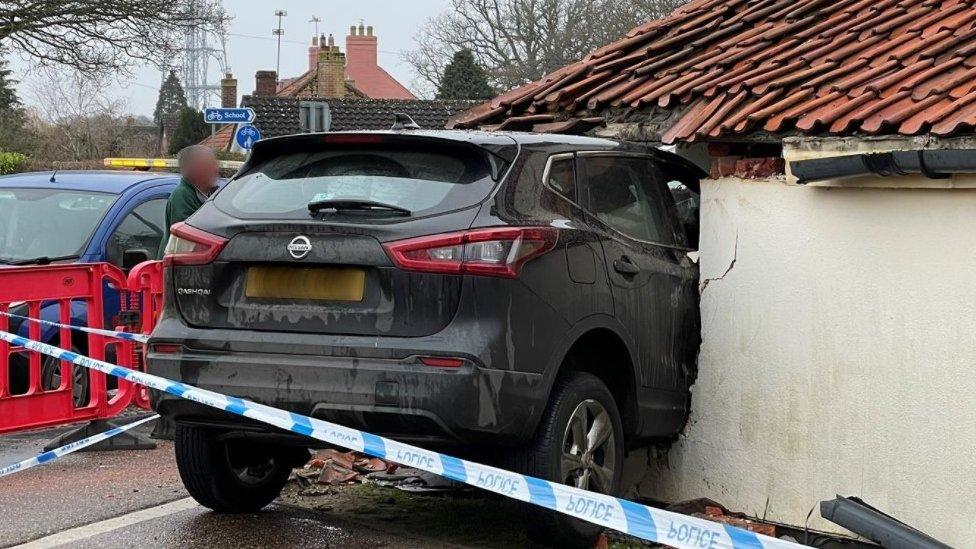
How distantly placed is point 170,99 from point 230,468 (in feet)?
267

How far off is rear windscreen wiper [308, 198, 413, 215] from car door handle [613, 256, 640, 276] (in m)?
1.17

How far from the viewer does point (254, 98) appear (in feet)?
108

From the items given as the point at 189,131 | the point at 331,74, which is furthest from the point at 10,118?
the point at 331,74

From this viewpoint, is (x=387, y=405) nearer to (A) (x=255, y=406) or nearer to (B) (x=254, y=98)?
(A) (x=255, y=406)

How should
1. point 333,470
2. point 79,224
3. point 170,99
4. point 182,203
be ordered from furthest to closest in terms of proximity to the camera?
point 170,99 → point 79,224 → point 182,203 → point 333,470

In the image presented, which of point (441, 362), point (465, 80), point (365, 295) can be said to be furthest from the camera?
point (465, 80)

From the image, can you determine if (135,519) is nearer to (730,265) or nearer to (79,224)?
(730,265)

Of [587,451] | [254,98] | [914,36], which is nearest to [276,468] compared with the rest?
[587,451]

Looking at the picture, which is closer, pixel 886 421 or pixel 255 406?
pixel 255 406

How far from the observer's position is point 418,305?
5195 millimetres

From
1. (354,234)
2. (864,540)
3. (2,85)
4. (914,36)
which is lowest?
(864,540)

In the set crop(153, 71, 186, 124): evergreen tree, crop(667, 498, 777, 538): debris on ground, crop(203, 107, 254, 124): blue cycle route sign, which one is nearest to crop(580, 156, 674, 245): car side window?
crop(667, 498, 777, 538): debris on ground

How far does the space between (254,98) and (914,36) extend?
90.0 feet

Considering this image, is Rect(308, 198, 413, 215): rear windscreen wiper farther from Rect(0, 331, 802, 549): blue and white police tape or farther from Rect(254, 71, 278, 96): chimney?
Rect(254, 71, 278, 96): chimney
